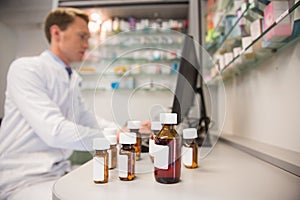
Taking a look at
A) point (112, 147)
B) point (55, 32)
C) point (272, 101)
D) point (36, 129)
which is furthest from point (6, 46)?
point (272, 101)

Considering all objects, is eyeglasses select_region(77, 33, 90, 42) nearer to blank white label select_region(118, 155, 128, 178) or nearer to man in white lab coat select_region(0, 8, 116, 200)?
man in white lab coat select_region(0, 8, 116, 200)

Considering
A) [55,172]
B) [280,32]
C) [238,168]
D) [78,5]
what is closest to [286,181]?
[238,168]

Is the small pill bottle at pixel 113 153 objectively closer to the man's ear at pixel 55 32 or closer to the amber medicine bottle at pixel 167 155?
the amber medicine bottle at pixel 167 155

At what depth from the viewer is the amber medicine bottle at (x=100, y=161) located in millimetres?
565

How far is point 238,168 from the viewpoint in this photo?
Answer: 733 mm

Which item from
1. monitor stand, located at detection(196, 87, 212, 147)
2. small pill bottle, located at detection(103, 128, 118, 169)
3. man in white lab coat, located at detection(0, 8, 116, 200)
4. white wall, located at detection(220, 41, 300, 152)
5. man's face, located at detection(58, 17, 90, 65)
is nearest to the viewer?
small pill bottle, located at detection(103, 128, 118, 169)

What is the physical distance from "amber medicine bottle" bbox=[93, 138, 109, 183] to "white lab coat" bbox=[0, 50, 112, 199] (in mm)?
310

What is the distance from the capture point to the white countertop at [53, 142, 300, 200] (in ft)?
1.58

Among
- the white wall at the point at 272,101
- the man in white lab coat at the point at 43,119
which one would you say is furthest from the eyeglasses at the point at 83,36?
the white wall at the point at 272,101

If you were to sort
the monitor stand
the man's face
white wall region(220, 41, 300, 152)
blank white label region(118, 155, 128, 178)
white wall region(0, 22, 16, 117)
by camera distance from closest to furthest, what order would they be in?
blank white label region(118, 155, 128, 178) < white wall region(220, 41, 300, 152) < the monitor stand < the man's face < white wall region(0, 22, 16, 117)

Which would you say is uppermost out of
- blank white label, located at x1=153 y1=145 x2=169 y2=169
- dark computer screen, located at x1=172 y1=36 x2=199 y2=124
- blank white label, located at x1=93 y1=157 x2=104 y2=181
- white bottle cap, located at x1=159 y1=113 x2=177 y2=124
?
dark computer screen, located at x1=172 y1=36 x2=199 y2=124

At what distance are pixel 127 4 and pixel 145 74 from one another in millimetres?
715

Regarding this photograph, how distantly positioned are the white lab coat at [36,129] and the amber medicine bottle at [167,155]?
38 cm

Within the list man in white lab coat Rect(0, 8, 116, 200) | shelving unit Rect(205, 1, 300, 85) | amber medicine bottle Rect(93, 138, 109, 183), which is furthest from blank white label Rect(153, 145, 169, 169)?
shelving unit Rect(205, 1, 300, 85)
